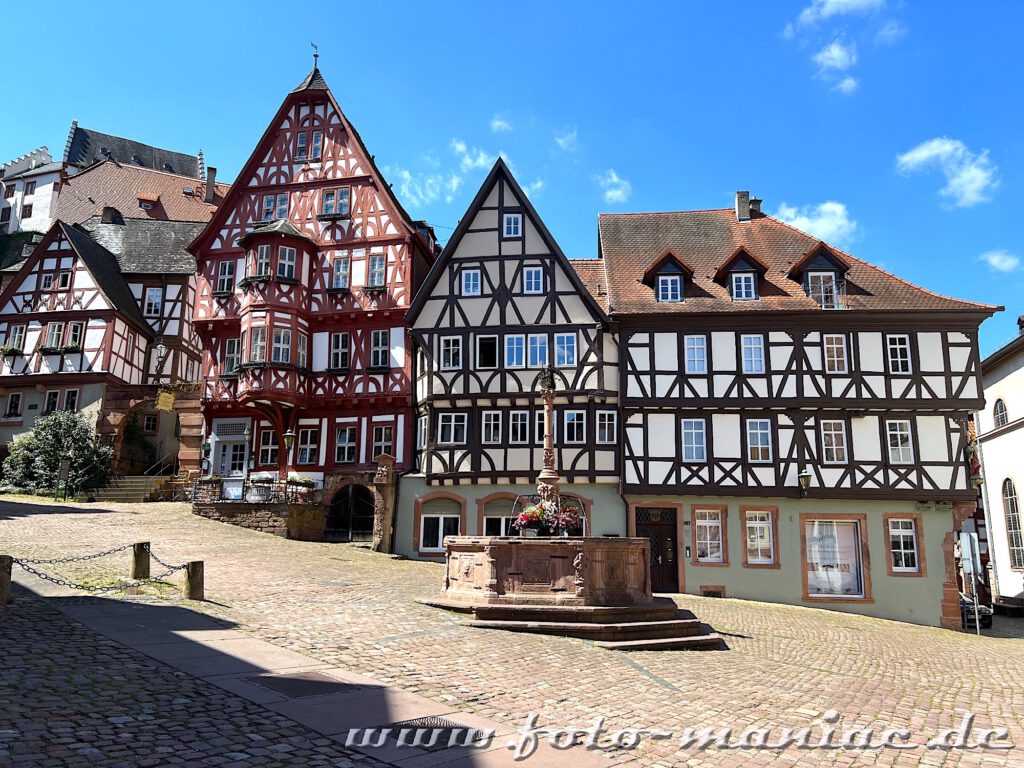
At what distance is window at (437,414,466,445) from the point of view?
2748cm

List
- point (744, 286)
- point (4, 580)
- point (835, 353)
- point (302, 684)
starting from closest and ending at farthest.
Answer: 1. point (302, 684)
2. point (4, 580)
3. point (835, 353)
4. point (744, 286)

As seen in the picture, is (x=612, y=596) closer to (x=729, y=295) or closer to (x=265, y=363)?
(x=729, y=295)

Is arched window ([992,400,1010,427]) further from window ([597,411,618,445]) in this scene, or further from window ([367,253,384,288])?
A: window ([367,253,384,288])

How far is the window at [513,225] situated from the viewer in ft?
93.8

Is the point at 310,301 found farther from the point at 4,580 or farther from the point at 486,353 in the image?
the point at 4,580

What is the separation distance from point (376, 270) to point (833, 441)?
17.6 meters

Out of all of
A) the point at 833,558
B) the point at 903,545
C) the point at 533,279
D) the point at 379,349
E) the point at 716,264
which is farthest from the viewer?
the point at 379,349

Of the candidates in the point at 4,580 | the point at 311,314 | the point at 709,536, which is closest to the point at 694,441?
the point at 709,536

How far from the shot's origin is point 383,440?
96.8ft

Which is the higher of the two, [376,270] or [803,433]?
[376,270]

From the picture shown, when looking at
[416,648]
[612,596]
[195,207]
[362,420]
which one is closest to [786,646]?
[612,596]

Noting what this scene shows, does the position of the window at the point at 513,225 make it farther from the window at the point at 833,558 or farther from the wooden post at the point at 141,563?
the wooden post at the point at 141,563

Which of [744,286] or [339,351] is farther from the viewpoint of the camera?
[339,351]

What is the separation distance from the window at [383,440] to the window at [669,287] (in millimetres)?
10756
